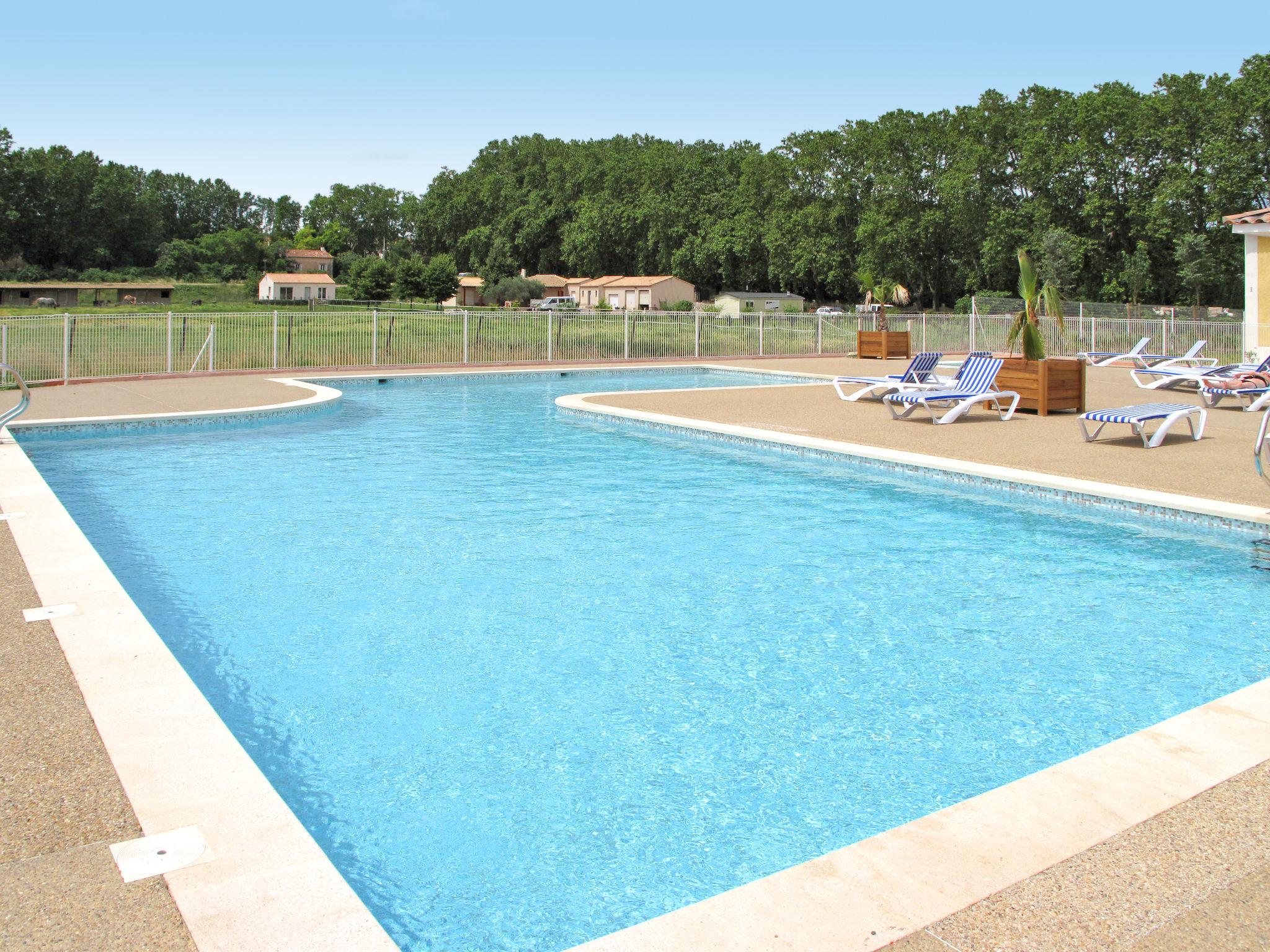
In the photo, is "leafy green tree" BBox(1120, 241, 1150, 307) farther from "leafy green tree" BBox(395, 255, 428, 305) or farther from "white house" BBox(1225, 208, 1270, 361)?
"leafy green tree" BBox(395, 255, 428, 305)

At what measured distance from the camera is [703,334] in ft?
96.9

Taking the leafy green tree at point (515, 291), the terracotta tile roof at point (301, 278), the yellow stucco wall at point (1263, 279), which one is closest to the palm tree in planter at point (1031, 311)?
the yellow stucco wall at point (1263, 279)

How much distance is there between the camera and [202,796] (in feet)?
11.3

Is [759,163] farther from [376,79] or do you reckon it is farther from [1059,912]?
[1059,912]

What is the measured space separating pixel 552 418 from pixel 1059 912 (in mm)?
13700

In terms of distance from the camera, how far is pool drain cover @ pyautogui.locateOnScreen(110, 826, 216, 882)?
296cm

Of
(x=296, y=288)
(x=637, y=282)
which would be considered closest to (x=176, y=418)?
(x=637, y=282)

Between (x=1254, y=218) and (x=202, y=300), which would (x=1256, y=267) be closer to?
(x=1254, y=218)

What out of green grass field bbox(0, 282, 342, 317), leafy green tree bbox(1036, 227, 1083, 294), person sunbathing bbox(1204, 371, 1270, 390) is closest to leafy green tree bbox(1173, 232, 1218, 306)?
leafy green tree bbox(1036, 227, 1083, 294)

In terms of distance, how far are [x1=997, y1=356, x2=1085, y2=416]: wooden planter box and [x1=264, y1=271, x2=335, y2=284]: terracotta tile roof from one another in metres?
112

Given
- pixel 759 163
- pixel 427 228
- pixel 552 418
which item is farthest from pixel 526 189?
pixel 552 418

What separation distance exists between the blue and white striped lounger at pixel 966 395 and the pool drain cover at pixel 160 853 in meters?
11.7

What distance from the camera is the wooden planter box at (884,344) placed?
28047 mm

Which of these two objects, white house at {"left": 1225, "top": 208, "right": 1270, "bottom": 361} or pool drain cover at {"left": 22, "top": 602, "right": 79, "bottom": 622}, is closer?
pool drain cover at {"left": 22, "top": 602, "right": 79, "bottom": 622}
